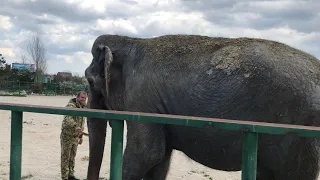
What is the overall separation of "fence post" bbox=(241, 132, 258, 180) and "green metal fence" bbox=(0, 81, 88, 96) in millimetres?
48850

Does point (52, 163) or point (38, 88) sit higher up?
point (38, 88)

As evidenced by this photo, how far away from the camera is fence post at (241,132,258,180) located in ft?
7.38

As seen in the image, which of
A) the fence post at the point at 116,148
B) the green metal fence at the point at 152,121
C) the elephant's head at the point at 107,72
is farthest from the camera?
the elephant's head at the point at 107,72

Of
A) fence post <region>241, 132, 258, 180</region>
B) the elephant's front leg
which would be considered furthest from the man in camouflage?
fence post <region>241, 132, 258, 180</region>

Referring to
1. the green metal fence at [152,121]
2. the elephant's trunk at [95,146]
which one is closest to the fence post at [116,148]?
the green metal fence at [152,121]

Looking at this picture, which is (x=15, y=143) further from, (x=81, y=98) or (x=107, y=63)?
(x=81, y=98)

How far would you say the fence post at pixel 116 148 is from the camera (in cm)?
269

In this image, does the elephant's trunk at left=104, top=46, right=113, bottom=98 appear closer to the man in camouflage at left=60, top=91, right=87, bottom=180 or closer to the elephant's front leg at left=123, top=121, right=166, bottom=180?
the elephant's front leg at left=123, top=121, right=166, bottom=180

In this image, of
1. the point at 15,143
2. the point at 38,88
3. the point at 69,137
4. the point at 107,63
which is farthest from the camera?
the point at 38,88

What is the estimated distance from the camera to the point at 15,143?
3191 mm

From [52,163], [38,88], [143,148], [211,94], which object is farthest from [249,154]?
[38,88]

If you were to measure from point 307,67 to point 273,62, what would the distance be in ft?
0.97

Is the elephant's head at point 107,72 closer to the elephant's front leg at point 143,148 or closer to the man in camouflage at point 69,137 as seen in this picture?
the elephant's front leg at point 143,148

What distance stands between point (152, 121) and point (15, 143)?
1.24 metres
